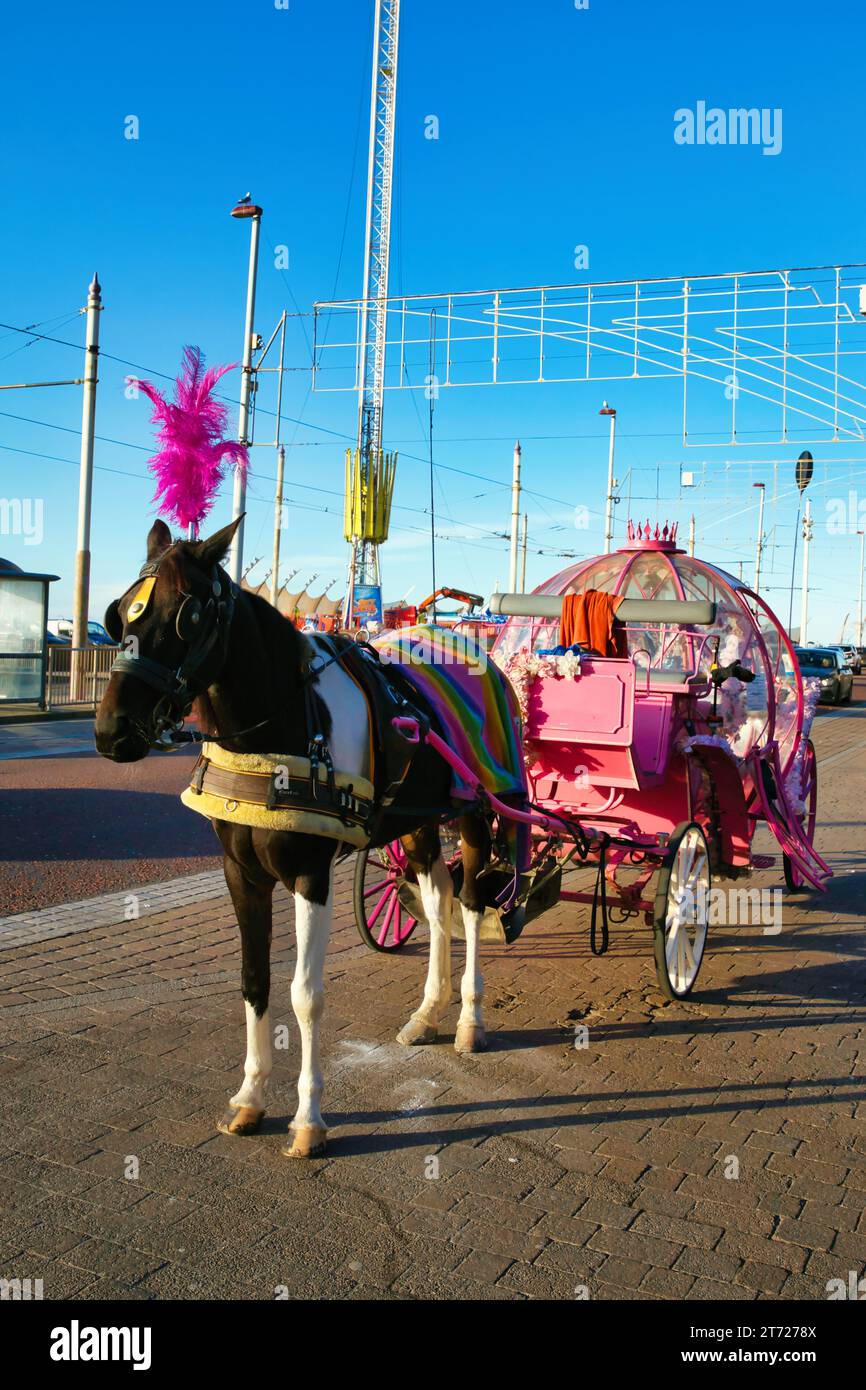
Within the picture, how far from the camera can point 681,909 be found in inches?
240

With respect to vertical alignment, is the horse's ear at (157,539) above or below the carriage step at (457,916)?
above

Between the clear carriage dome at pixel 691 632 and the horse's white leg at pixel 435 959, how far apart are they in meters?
2.16

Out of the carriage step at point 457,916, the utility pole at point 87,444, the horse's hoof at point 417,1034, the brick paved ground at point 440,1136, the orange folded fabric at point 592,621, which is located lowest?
the brick paved ground at point 440,1136

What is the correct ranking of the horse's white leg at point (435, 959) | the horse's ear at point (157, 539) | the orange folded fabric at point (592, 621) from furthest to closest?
the orange folded fabric at point (592, 621), the horse's white leg at point (435, 959), the horse's ear at point (157, 539)

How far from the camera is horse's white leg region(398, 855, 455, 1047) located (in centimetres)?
535

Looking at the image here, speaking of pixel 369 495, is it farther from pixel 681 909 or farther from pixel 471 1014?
pixel 471 1014

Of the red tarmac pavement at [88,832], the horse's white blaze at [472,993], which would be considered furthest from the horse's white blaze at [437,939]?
the red tarmac pavement at [88,832]

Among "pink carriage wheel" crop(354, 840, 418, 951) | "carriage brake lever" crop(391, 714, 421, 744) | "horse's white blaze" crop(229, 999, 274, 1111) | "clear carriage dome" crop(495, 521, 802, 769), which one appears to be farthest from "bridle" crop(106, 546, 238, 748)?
"clear carriage dome" crop(495, 521, 802, 769)

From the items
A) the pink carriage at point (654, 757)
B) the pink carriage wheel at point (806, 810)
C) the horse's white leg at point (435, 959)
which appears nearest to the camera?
the horse's white leg at point (435, 959)

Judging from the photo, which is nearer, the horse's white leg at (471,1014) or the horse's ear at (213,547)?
the horse's ear at (213,547)

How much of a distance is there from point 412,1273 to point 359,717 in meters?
2.10

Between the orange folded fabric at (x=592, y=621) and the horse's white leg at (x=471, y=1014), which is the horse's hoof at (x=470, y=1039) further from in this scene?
the orange folded fabric at (x=592, y=621)

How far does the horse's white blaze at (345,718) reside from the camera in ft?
14.3
